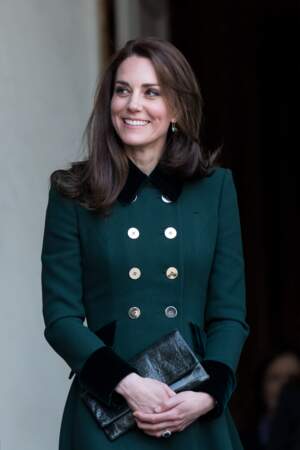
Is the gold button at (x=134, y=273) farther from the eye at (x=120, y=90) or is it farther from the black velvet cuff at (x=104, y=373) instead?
the eye at (x=120, y=90)

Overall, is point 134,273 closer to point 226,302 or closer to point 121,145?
point 226,302

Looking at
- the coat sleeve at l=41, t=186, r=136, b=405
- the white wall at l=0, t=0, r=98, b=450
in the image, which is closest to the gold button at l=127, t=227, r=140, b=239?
the coat sleeve at l=41, t=186, r=136, b=405

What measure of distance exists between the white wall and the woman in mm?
1293

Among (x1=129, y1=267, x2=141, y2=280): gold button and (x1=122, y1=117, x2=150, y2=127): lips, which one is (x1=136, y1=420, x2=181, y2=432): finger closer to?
(x1=129, y1=267, x2=141, y2=280): gold button

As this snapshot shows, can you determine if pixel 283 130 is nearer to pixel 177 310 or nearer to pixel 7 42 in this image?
pixel 7 42

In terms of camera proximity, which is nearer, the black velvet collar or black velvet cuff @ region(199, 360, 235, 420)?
black velvet cuff @ region(199, 360, 235, 420)

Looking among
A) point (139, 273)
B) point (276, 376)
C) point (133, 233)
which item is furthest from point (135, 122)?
point (276, 376)

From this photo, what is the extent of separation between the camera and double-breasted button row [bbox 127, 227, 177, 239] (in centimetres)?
404

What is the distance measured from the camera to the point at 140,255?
401cm

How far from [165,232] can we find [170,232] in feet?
0.05

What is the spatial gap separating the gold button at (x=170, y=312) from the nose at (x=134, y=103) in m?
0.55

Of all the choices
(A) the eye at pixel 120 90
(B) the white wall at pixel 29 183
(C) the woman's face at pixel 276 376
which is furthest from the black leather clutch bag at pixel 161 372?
(C) the woman's face at pixel 276 376

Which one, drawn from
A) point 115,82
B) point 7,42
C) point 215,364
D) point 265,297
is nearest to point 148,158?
point 115,82

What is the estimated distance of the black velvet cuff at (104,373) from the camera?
385 centimetres
